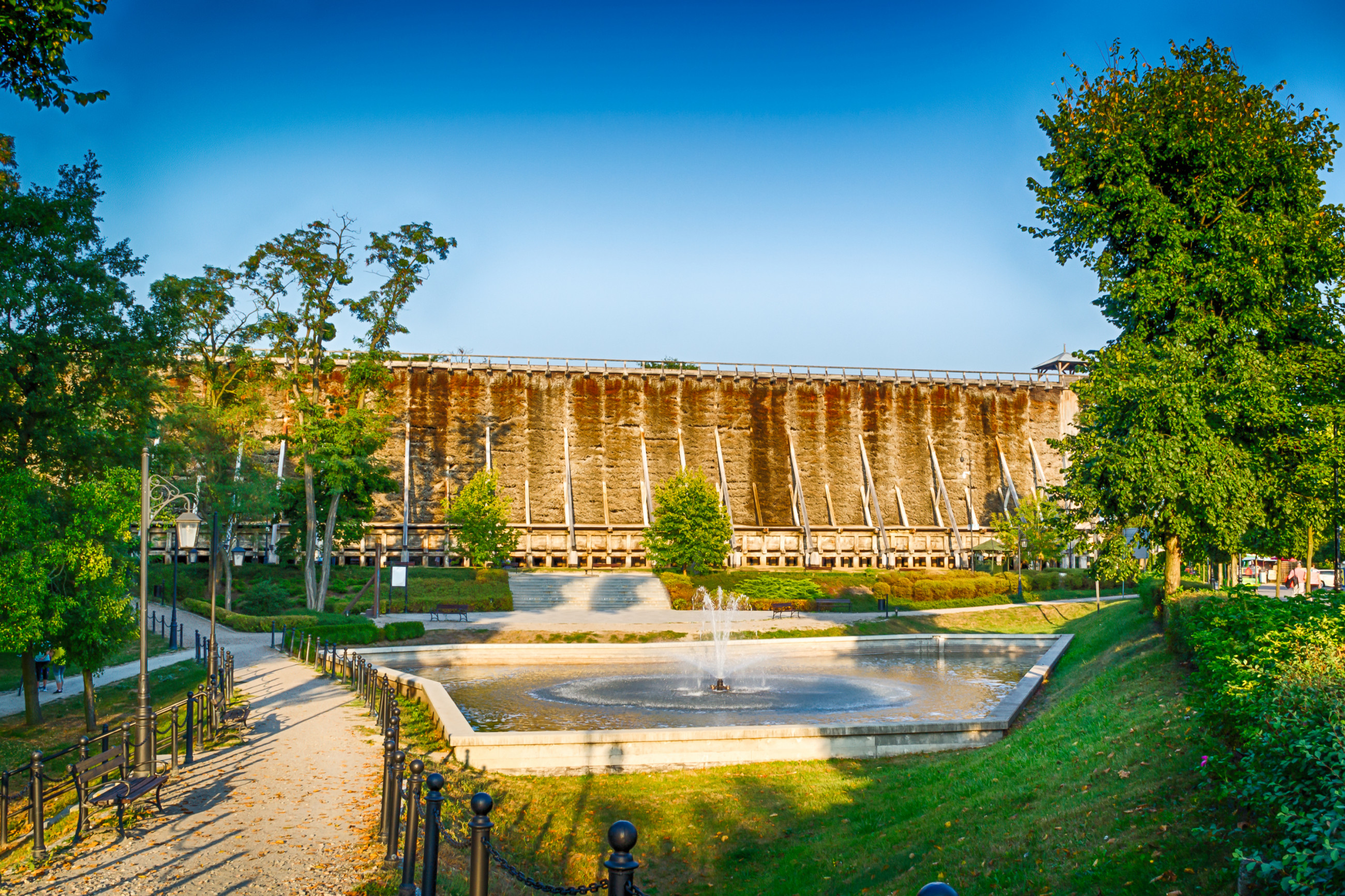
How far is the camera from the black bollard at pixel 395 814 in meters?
8.06

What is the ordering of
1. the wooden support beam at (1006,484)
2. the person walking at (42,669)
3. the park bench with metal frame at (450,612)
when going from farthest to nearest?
1. the wooden support beam at (1006,484)
2. the park bench with metal frame at (450,612)
3. the person walking at (42,669)

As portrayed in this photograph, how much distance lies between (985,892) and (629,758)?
20.9 ft

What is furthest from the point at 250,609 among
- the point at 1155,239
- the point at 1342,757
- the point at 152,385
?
the point at 1342,757

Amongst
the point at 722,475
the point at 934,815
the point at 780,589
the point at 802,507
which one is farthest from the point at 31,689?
the point at 802,507

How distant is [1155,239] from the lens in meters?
17.8

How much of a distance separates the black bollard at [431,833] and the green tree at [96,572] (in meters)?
10.8

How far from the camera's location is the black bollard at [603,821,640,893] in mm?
4168

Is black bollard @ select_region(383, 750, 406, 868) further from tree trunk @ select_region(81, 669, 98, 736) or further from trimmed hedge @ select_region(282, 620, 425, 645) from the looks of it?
trimmed hedge @ select_region(282, 620, 425, 645)

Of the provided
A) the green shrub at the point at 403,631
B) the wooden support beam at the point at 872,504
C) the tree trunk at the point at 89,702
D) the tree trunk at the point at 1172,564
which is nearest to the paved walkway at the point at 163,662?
the tree trunk at the point at 89,702

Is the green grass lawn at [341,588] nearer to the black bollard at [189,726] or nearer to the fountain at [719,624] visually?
the fountain at [719,624]

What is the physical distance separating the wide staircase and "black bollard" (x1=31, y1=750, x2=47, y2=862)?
29346 mm

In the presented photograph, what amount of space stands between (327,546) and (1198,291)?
1230 inches

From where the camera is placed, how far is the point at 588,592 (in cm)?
4188

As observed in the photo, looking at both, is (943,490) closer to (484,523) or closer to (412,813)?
(484,523)
